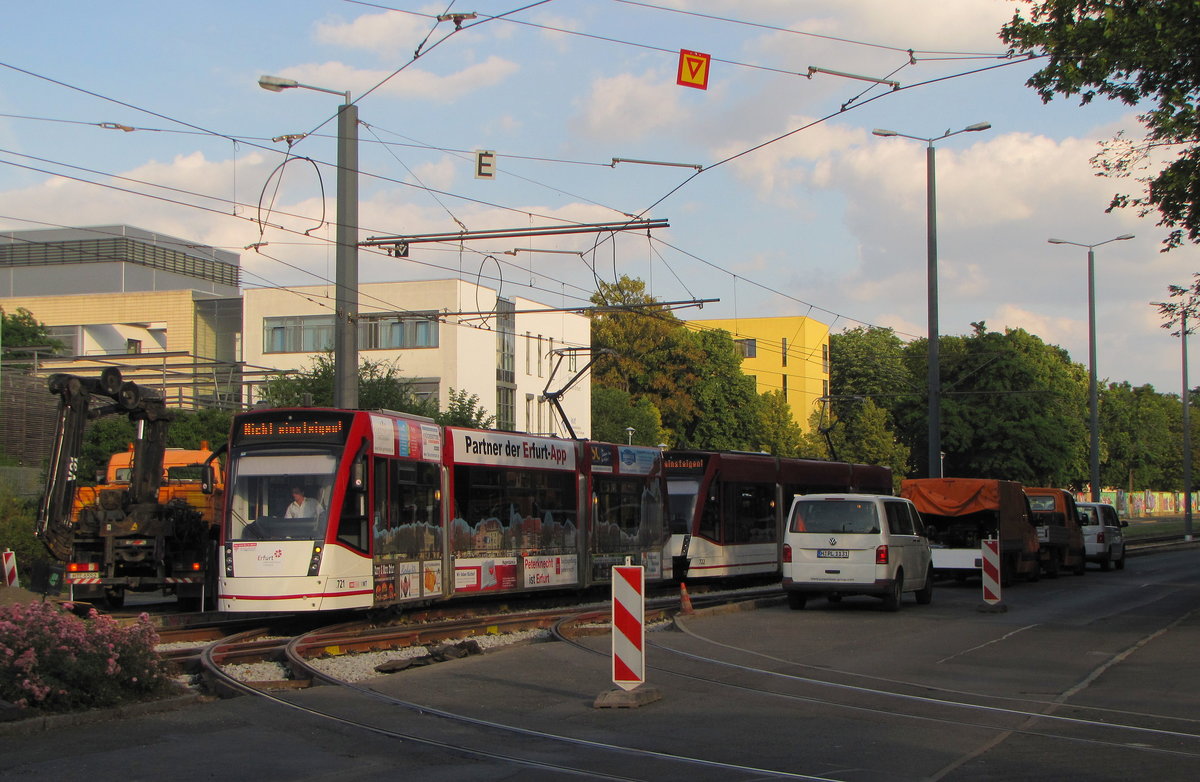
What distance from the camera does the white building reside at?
197 feet

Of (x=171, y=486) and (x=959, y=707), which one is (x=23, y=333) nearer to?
(x=171, y=486)

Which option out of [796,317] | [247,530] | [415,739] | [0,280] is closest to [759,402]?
[796,317]

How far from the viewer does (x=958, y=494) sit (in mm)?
28328

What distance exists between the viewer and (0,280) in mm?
69812

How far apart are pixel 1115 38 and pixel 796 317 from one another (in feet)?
253

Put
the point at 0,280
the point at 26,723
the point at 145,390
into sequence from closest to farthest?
the point at 26,723 → the point at 145,390 → the point at 0,280

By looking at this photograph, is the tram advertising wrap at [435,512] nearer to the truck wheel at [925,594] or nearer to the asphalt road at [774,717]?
the asphalt road at [774,717]

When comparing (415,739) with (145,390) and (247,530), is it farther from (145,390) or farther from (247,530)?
(145,390)

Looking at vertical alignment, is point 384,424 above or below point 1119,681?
above

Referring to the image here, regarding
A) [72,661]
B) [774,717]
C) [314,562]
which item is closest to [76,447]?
[314,562]

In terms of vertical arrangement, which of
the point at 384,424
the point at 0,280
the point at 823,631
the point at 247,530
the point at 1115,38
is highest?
the point at 0,280

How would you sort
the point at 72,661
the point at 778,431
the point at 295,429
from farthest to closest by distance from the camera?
the point at 778,431, the point at 295,429, the point at 72,661

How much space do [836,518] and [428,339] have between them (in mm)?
42652

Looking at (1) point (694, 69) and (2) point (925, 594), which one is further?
(2) point (925, 594)
